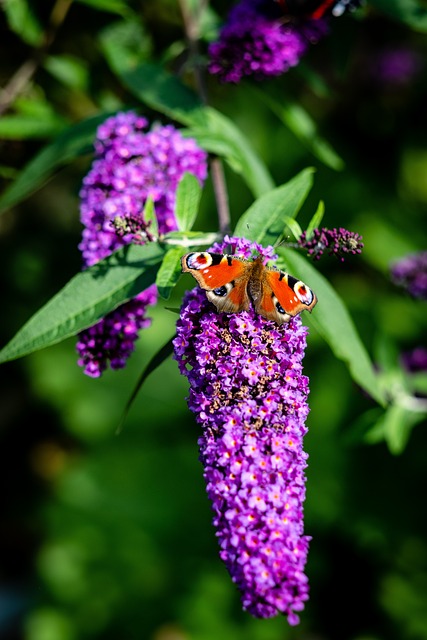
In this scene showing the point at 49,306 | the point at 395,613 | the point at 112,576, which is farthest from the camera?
the point at 112,576

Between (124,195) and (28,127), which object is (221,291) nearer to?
(124,195)

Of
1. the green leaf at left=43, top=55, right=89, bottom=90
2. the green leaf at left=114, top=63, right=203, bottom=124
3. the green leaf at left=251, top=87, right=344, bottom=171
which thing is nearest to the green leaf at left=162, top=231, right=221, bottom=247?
→ the green leaf at left=114, top=63, right=203, bottom=124

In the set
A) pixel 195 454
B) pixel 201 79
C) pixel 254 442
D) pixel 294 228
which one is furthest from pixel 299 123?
pixel 195 454

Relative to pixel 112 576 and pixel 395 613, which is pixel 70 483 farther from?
pixel 395 613

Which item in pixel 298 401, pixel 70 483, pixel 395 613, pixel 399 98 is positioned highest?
pixel 298 401

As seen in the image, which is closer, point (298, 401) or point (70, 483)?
point (298, 401)

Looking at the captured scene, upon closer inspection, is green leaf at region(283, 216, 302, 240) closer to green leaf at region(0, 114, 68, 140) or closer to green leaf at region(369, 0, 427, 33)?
green leaf at region(369, 0, 427, 33)

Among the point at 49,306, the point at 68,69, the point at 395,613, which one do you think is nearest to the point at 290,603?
the point at 49,306
